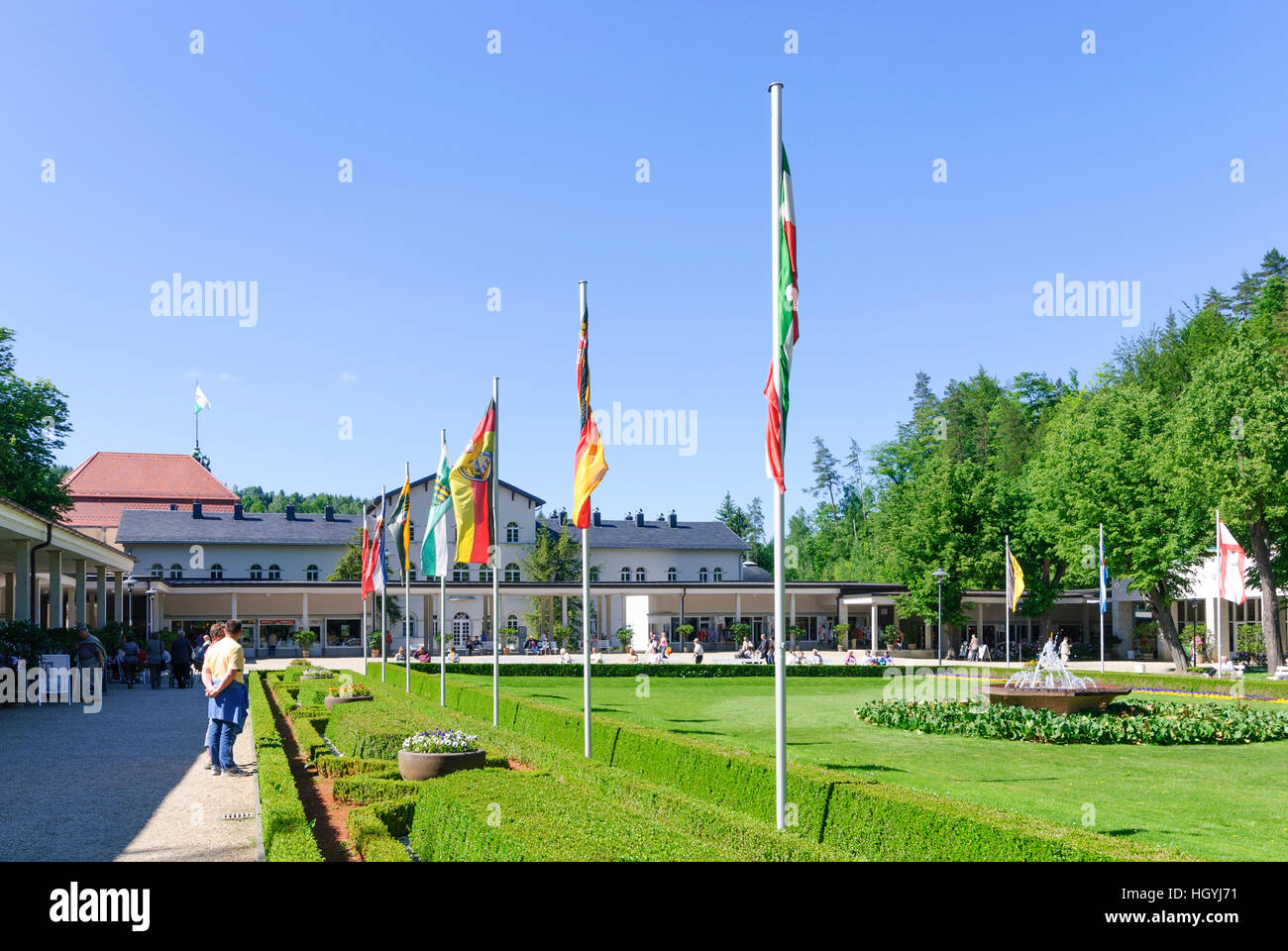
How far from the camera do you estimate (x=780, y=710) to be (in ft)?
28.6

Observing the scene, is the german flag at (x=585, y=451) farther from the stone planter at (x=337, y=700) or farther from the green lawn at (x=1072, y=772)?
the stone planter at (x=337, y=700)

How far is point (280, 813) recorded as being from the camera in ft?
27.6

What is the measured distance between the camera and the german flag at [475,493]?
16.9 metres

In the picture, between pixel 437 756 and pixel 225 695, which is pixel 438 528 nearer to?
pixel 225 695

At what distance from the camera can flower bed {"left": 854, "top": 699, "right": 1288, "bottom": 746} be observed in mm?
18781

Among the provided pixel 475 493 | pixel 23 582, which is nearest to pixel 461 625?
pixel 23 582

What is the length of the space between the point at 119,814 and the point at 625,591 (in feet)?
154

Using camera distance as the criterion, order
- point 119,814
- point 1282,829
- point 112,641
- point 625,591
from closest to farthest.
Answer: point 119,814 → point 1282,829 → point 112,641 → point 625,591

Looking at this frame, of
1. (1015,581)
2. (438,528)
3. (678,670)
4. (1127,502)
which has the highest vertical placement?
(1127,502)

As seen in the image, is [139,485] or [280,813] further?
[139,485]

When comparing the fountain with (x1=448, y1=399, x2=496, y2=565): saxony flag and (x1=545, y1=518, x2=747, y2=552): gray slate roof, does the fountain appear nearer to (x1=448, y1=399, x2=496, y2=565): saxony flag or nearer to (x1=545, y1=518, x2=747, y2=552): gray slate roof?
(x1=448, y1=399, x2=496, y2=565): saxony flag

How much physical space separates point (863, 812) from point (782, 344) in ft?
13.1
